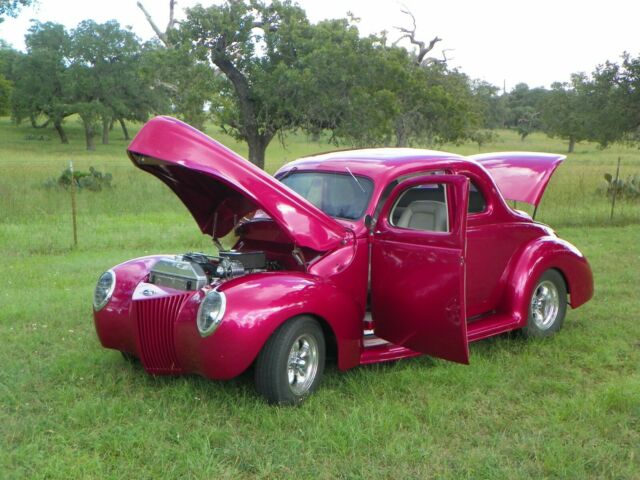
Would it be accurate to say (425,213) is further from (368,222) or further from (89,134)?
(89,134)

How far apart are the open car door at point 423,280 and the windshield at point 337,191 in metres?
0.23

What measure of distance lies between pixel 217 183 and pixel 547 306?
333cm

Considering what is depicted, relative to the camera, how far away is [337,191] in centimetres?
557

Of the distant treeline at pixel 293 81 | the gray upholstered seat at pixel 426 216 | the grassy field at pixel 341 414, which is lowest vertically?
the grassy field at pixel 341 414

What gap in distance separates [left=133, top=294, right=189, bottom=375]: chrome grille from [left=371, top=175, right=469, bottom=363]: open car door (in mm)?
1457

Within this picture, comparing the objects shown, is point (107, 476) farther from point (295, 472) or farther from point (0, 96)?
point (0, 96)

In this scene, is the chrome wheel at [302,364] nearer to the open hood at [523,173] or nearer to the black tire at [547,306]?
the black tire at [547,306]

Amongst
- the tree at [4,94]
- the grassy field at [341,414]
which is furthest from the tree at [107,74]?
the grassy field at [341,414]

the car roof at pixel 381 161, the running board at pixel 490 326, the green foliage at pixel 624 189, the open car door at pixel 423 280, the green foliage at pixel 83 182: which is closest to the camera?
the open car door at pixel 423 280

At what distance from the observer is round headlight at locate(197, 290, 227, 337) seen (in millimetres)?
4281

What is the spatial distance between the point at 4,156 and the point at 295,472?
44.9 metres

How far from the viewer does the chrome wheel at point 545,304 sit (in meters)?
6.29

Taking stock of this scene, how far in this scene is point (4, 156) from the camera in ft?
143

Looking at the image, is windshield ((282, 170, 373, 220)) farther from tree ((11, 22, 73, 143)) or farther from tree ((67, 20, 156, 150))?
tree ((11, 22, 73, 143))
